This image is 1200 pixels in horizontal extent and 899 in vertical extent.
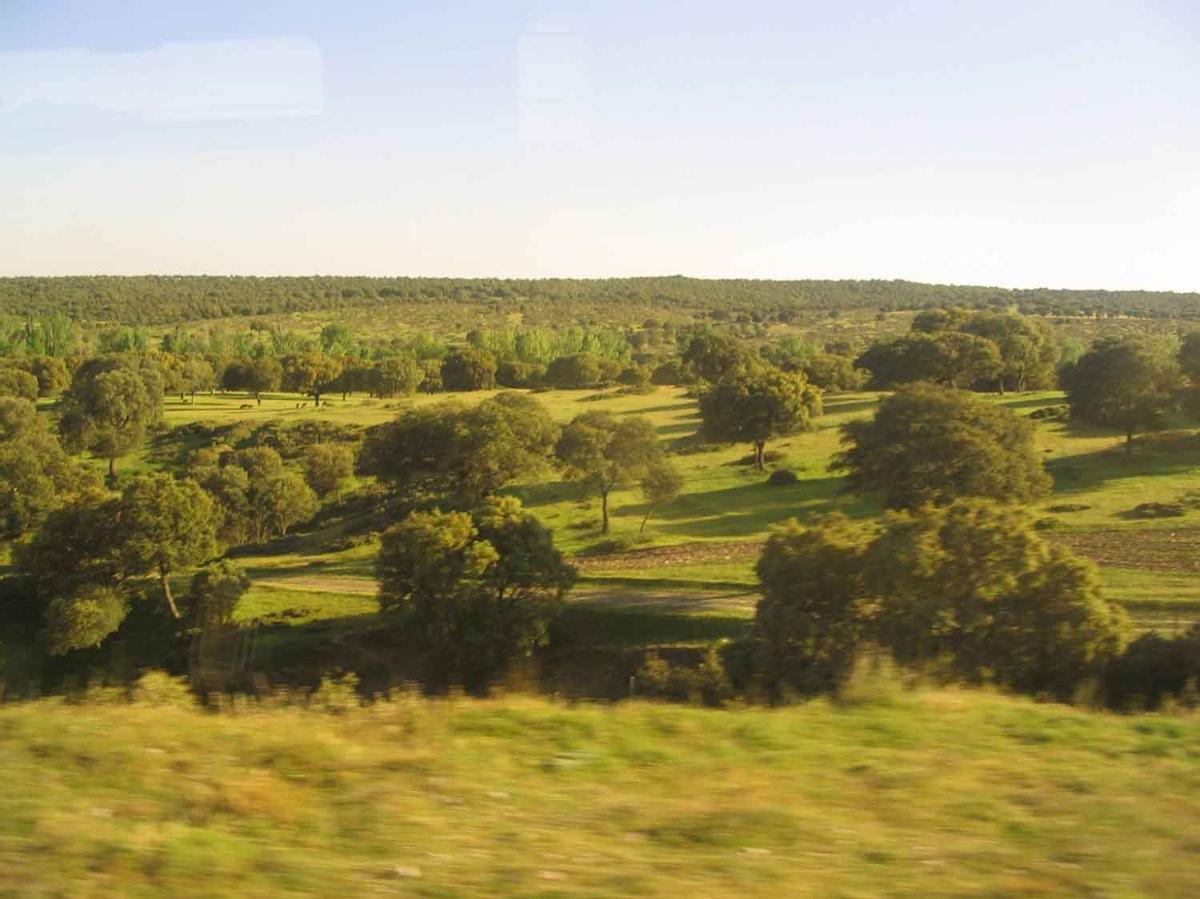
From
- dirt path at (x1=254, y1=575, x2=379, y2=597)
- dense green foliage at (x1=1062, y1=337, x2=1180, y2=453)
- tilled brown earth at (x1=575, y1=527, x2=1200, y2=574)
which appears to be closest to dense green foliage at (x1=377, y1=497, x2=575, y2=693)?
dirt path at (x1=254, y1=575, x2=379, y2=597)

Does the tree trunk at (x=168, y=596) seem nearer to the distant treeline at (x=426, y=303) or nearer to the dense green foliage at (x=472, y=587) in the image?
the dense green foliage at (x=472, y=587)

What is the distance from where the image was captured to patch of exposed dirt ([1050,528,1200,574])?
26.6 m

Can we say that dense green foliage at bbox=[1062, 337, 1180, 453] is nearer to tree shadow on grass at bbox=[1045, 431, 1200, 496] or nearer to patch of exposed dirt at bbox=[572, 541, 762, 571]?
tree shadow on grass at bbox=[1045, 431, 1200, 496]

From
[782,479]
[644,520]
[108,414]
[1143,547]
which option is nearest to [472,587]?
[644,520]

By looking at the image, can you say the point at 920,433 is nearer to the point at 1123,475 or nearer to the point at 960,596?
the point at 960,596

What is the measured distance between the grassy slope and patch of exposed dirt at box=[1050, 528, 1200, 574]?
21.9m

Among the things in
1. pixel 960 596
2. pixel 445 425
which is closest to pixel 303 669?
pixel 960 596

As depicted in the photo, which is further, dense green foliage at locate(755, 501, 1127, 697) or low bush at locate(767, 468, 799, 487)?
low bush at locate(767, 468, 799, 487)

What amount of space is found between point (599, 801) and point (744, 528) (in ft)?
101

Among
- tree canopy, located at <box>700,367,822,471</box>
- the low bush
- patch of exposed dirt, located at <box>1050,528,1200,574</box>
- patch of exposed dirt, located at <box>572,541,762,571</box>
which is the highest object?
tree canopy, located at <box>700,367,822,471</box>

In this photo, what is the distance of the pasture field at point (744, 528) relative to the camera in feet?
88.5

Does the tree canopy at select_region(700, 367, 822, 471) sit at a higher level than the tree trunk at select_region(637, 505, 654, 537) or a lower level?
higher

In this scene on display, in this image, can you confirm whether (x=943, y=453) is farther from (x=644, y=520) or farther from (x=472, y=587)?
(x=472, y=587)

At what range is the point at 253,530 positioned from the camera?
42438mm
